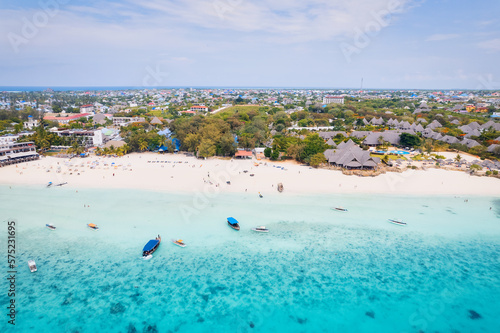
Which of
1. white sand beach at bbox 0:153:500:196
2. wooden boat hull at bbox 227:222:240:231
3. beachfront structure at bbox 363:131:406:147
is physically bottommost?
wooden boat hull at bbox 227:222:240:231

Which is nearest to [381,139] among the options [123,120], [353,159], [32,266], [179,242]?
[353,159]

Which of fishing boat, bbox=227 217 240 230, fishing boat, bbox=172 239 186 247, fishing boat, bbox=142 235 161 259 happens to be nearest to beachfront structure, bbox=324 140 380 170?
fishing boat, bbox=227 217 240 230

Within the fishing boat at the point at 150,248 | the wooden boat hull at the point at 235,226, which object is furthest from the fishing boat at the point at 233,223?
the fishing boat at the point at 150,248

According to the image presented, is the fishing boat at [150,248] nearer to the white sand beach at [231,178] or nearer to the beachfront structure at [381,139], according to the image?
the white sand beach at [231,178]

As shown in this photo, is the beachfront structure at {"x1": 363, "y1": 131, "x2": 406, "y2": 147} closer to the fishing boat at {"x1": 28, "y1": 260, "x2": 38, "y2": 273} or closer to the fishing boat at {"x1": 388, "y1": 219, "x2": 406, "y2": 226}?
the fishing boat at {"x1": 388, "y1": 219, "x2": 406, "y2": 226}

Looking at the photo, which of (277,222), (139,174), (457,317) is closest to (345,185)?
(277,222)
